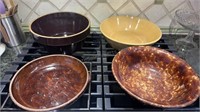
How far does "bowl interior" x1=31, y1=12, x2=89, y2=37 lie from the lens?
68 cm

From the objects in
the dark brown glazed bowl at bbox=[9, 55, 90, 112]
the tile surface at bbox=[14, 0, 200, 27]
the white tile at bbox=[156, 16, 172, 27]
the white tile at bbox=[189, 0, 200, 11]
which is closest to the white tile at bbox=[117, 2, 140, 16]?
the tile surface at bbox=[14, 0, 200, 27]

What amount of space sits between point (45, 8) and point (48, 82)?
348mm

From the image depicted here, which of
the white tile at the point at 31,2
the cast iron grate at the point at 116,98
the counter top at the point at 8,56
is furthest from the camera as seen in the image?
the white tile at the point at 31,2

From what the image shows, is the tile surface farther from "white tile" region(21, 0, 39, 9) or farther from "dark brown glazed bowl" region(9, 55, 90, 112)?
"dark brown glazed bowl" region(9, 55, 90, 112)

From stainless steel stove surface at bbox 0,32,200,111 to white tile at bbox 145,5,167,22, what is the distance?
0.32ft

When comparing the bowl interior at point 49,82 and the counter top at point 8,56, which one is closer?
the bowl interior at point 49,82

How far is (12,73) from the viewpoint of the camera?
56 cm

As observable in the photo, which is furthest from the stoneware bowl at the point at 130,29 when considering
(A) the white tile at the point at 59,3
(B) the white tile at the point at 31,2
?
(B) the white tile at the point at 31,2

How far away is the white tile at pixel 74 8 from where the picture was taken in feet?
2.40

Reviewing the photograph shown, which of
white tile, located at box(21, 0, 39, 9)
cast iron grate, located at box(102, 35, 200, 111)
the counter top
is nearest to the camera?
cast iron grate, located at box(102, 35, 200, 111)

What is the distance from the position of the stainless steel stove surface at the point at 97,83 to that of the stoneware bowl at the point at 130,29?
55 millimetres

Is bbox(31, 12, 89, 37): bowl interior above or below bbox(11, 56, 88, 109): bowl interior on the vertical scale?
above

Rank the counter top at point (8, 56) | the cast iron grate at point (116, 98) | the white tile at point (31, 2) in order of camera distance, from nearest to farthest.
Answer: the cast iron grate at point (116, 98), the counter top at point (8, 56), the white tile at point (31, 2)

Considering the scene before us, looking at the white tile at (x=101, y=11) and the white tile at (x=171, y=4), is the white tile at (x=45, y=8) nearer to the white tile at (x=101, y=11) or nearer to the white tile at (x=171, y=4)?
the white tile at (x=101, y=11)
